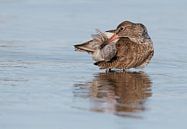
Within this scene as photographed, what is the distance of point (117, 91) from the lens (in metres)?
11.2

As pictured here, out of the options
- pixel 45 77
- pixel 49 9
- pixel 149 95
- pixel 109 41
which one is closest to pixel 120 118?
pixel 149 95

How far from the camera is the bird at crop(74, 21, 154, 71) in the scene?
43.2ft

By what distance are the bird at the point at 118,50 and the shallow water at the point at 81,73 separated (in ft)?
0.51

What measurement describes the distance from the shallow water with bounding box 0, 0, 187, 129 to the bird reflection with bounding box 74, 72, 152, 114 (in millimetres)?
12

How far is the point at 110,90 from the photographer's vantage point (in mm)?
11234

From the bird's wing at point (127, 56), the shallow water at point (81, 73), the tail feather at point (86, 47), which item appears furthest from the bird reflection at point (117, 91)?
the tail feather at point (86, 47)

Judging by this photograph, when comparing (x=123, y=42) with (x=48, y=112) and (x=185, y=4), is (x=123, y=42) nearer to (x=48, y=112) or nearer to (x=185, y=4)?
(x=48, y=112)

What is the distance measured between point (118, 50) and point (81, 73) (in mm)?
930

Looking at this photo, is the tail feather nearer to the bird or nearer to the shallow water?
the bird

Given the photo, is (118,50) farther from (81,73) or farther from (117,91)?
(117,91)

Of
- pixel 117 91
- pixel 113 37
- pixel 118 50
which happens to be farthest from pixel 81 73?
pixel 117 91

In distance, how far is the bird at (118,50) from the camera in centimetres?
1317

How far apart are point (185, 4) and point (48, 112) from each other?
977cm

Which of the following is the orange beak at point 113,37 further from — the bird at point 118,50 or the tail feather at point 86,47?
the tail feather at point 86,47
